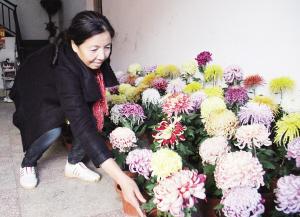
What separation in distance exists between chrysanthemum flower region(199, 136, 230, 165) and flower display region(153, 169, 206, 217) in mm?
256

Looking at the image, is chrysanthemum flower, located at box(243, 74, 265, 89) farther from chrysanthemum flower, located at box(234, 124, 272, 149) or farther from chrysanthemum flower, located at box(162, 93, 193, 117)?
chrysanthemum flower, located at box(234, 124, 272, 149)

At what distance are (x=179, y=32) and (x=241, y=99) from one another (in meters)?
1.27

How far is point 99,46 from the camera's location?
4.09 ft

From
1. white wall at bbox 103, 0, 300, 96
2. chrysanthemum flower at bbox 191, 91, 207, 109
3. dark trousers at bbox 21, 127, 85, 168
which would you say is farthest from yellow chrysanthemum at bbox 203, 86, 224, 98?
dark trousers at bbox 21, 127, 85, 168

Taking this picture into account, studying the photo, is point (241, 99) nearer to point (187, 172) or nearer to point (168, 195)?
point (187, 172)

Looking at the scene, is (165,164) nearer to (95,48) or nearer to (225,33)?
(95,48)

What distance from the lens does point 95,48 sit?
49.3 inches

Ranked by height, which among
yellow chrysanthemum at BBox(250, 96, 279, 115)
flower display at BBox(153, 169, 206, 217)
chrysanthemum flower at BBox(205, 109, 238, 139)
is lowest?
flower display at BBox(153, 169, 206, 217)

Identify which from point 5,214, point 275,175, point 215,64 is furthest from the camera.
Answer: point 215,64

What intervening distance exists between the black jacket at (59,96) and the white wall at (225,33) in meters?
0.96

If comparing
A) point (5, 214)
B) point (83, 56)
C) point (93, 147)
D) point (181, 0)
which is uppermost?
point (181, 0)

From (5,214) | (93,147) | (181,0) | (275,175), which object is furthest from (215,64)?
(5,214)

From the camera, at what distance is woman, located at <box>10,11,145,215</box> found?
45.7 inches

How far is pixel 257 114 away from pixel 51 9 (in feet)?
32.6
